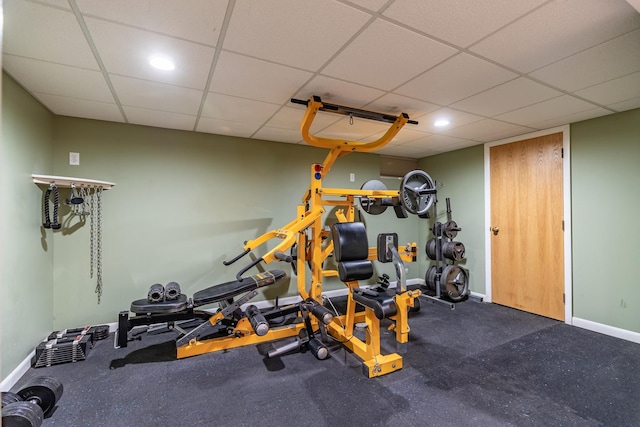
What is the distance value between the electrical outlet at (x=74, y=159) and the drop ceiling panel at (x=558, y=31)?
369 cm

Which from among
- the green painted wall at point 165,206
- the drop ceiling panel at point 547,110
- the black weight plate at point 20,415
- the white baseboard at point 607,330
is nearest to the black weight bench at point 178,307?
the green painted wall at point 165,206

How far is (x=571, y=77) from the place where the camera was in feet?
7.73

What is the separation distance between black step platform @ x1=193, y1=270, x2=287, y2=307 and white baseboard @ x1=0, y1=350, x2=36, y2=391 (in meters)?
1.34

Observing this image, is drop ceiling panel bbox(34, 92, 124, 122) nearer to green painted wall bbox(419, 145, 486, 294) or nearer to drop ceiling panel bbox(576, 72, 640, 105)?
green painted wall bbox(419, 145, 486, 294)

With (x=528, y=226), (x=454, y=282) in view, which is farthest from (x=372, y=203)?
(x=528, y=226)

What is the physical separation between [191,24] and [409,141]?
3.14 meters

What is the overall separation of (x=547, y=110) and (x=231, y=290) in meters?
3.45

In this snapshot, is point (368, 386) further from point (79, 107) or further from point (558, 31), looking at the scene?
point (79, 107)

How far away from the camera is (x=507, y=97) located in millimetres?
2742

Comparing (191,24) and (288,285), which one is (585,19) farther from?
(288,285)

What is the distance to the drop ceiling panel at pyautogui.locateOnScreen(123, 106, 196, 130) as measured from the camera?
309 cm

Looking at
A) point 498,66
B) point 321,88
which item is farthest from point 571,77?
point 321,88

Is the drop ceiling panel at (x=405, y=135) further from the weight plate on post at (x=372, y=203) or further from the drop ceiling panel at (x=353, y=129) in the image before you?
the weight plate on post at (x=372, y=203)

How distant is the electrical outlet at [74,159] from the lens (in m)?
3.22
